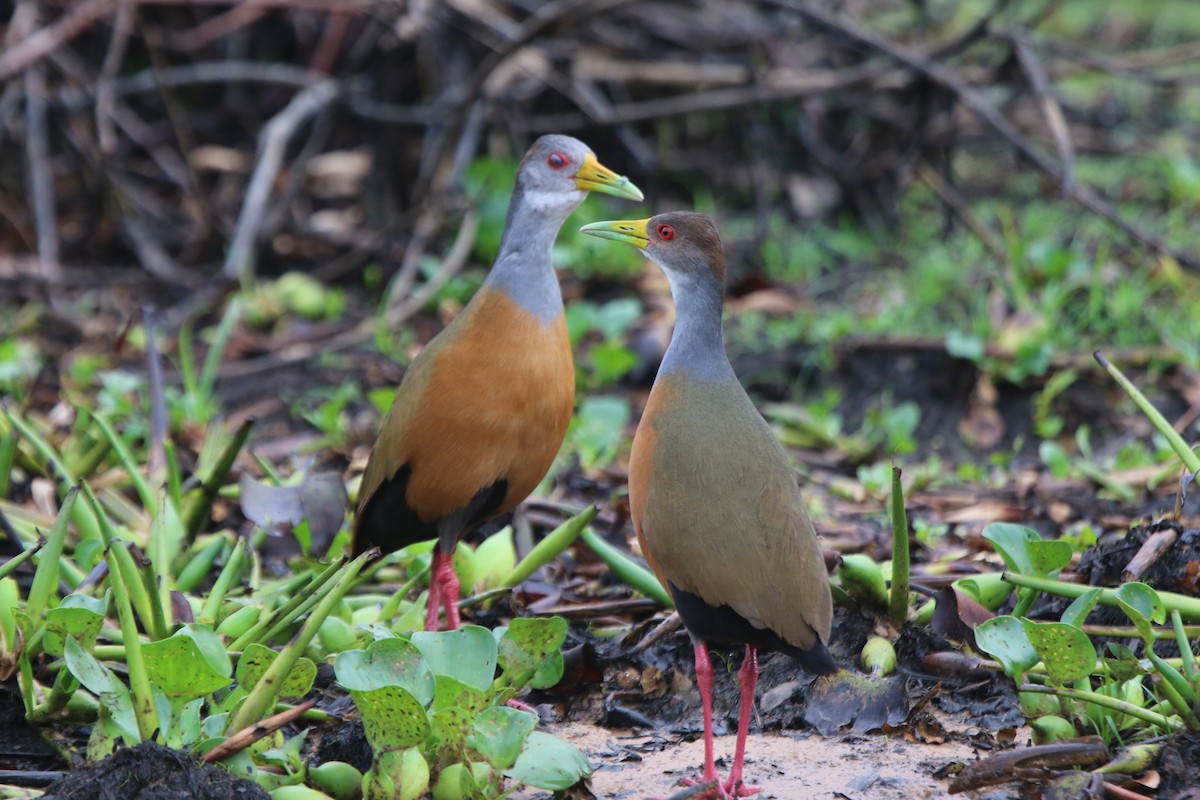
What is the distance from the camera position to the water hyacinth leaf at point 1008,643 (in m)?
2.86

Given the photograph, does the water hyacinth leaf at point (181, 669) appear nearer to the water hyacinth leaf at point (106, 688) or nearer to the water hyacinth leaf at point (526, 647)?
the water hyacinth leaf at point (106, 688)

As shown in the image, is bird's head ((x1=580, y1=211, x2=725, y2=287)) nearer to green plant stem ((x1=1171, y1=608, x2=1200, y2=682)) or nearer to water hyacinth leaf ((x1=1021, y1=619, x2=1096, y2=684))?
water hyacinth leaf ((x1=1021, y1=619, x2=1096, y2=684))

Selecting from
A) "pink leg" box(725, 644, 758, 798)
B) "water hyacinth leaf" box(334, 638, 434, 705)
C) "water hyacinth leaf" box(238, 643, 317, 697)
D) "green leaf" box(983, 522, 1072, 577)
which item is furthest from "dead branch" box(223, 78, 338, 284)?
"green leaf" box(983, 522, 1072, 577)

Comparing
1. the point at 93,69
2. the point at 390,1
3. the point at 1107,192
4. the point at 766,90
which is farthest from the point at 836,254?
the point at 93,69

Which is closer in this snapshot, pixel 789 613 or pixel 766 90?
pixel 789 613

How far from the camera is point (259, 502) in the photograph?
12.5 ft

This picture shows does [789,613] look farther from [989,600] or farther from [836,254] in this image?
[836,254]

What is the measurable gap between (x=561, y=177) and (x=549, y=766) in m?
1.98

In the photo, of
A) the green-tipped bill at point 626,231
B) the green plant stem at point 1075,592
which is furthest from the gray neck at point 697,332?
the green plant stem at point 1075,592

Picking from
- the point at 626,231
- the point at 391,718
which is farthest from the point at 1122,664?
the point at 626,231

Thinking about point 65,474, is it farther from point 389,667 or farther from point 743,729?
point 743,729

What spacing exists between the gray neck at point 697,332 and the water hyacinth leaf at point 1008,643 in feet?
2.75

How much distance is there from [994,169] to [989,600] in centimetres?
626

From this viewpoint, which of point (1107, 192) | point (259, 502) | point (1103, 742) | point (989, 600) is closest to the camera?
point (1103, 742)
